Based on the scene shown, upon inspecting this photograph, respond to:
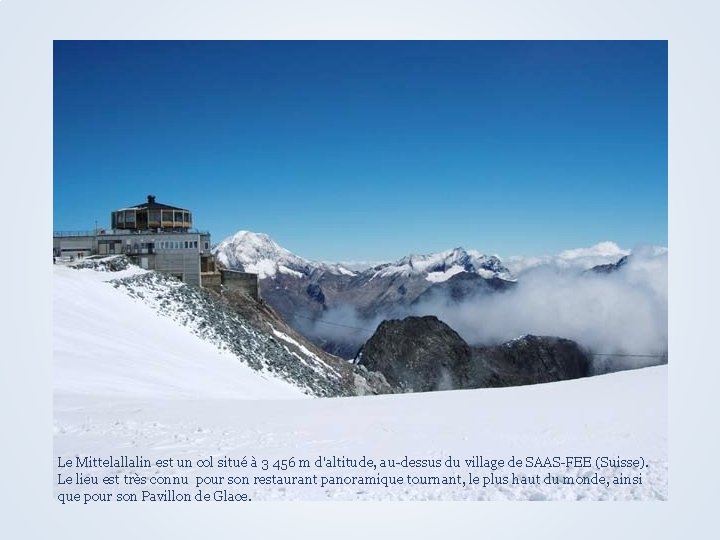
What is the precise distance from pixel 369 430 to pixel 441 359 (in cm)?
10333

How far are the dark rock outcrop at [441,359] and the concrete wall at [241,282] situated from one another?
48.4 metres

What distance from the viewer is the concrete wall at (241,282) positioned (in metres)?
54.7

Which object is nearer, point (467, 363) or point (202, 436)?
point (202, 436)

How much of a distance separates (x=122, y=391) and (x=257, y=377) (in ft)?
44.0

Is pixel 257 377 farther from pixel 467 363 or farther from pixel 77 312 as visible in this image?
pixel 467 363

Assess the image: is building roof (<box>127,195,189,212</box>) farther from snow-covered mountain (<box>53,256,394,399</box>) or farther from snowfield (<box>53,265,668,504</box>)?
snowfield (<box>53,265,668,504</box>)

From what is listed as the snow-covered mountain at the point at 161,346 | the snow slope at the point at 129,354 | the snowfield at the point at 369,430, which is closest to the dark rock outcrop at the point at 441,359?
the snow-covered mountain at the point at 161,346

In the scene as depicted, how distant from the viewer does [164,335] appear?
30.3 metres

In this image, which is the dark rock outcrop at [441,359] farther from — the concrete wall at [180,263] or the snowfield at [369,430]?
the snowfield at [369,430]

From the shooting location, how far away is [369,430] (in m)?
13.9
